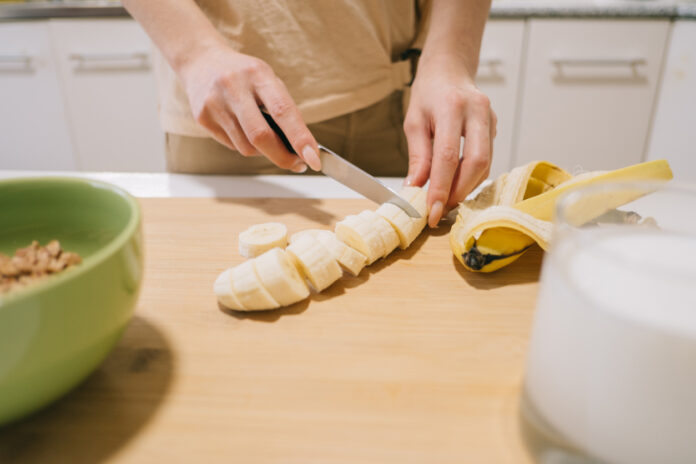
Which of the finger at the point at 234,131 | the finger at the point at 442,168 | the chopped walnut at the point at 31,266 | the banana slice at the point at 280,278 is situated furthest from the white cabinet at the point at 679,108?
the chopped walnut at the point at 31,266

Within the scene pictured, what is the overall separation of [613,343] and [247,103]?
63cm

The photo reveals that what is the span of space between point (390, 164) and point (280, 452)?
937 millimetres

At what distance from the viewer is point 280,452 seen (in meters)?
0.41

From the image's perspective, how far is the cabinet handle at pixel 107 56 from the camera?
202 centimetres

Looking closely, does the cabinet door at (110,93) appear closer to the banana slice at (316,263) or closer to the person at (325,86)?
the person at (325,86)

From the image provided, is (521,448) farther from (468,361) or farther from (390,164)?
(390,164)

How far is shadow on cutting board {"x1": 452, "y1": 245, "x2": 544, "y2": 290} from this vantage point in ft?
2.15

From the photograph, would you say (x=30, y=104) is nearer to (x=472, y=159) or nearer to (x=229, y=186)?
(x=229, y=186)

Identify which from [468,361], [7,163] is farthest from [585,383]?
[7,163]

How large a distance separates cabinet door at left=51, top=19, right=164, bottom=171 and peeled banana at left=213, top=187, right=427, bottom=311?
1613mm

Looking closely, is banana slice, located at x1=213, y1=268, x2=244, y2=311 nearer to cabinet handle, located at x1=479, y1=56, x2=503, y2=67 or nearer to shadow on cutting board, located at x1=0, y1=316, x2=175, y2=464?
shadow on cutting board, located at x1=0, y1=316, x2=175, y2=464

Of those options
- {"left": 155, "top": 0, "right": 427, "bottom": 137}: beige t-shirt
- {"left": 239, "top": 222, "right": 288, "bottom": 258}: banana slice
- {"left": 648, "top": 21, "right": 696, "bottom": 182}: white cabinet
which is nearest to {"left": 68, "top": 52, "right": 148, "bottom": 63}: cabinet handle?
{"left": 155, "top": 0, "right": 427, "bottom": 137}: beige t-shirt

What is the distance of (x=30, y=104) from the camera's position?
2.18m

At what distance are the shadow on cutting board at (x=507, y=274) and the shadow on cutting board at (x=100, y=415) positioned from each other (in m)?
0.38
